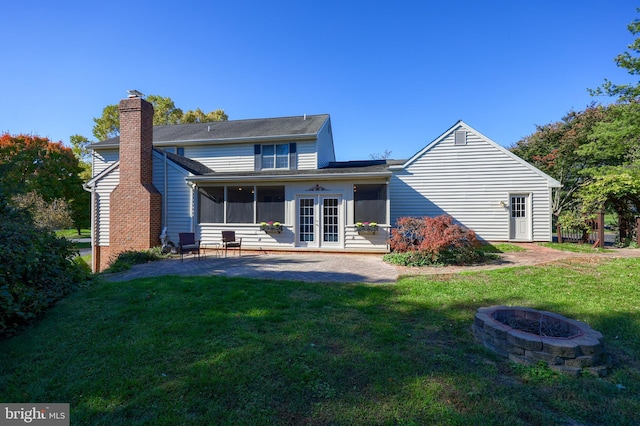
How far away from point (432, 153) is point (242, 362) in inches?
518

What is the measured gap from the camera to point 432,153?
1370 cm

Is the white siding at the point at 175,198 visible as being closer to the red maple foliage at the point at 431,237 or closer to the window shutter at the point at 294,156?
the window shutter at the point at 294,156

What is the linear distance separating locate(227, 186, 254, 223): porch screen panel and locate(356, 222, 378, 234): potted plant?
15.4 ft

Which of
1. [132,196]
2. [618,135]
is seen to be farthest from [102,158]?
[618,135]

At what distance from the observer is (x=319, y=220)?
1170 cm

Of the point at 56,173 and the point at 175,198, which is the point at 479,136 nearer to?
the point at 175,198

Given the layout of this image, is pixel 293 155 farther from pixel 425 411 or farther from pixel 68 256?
pixel 425 411

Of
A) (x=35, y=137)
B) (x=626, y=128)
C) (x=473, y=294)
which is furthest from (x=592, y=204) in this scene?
(x=35, y=137)

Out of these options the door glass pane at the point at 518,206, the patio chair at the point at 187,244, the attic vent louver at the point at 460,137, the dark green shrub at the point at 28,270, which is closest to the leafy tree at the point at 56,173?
the patio chair at the point at 187,244

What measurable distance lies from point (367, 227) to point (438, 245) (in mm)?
3075

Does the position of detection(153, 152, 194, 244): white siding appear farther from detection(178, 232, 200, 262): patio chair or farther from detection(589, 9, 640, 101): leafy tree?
detection(589, 9, 640, 101): leafy tree

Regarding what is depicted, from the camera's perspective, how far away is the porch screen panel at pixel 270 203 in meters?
12.1

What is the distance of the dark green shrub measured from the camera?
367 centimetres

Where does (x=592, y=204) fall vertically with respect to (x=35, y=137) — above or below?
below
